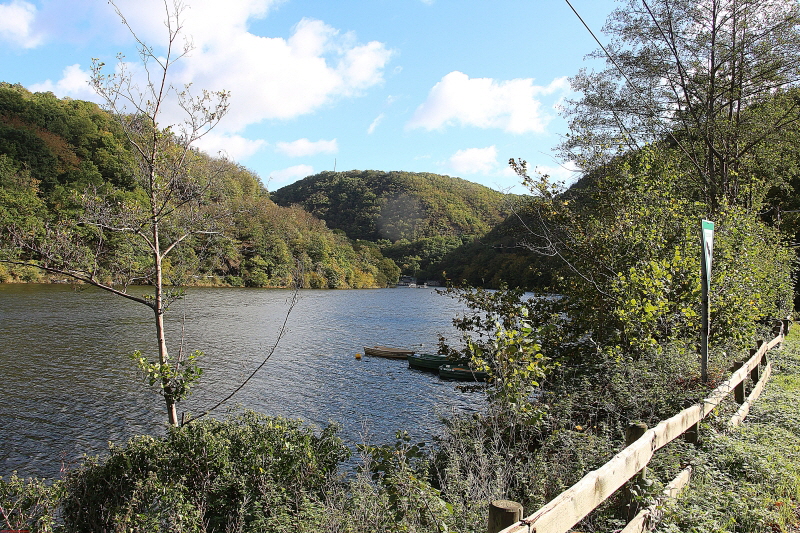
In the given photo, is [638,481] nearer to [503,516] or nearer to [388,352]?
[503,516]

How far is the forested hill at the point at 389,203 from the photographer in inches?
5925

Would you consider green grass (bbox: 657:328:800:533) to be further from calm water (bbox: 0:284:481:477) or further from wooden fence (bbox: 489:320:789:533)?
calm water (bbox: 0:284:481:477)

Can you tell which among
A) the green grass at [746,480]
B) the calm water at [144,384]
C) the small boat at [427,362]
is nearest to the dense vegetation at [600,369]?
the green grass at [746,480]

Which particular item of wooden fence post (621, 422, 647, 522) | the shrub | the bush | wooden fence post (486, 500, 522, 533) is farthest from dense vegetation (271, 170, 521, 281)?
wooden fence post (486, 500, 522, 533)

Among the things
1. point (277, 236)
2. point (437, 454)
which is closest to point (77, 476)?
point (437, 454)

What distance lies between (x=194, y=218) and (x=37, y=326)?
2665cm

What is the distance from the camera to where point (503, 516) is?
95.3 inches

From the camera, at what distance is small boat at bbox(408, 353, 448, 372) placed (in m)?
24.5

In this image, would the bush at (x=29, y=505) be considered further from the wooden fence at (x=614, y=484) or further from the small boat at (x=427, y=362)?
the small boat at (x=427, y=362)

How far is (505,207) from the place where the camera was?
9.77 m

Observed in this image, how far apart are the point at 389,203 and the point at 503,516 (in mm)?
161785

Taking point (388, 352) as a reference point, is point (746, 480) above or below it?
above

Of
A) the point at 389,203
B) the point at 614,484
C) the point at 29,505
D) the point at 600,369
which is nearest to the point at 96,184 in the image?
the point at 29,505

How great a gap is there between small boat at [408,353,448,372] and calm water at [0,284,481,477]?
771 millimetres
